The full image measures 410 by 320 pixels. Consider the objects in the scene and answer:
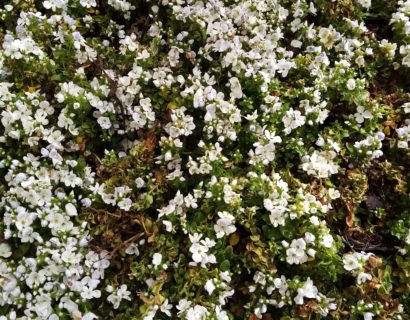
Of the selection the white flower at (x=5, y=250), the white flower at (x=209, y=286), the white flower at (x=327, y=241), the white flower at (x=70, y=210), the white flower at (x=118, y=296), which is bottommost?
the white flower at (x=5, y=250)

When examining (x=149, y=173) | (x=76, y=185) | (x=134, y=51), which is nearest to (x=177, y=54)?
(x=134, y=51)

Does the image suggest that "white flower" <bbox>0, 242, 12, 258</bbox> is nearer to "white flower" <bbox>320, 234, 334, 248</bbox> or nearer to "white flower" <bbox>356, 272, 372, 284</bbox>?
"white flower" <bbox>320, 234, 334, 248</bbox>

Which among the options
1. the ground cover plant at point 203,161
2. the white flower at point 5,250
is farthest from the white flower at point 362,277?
the white flower at point 5,250

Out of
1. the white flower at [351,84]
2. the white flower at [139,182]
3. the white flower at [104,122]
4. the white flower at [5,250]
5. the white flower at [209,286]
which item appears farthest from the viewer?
the white flower at [351,84]

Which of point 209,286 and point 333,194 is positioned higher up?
point 333,194

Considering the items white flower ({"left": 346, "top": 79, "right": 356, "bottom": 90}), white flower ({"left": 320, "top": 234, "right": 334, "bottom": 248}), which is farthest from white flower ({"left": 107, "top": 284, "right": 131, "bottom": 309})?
white flower ({"left": 346, "top": 79, "right": 356, "bottom": 90})

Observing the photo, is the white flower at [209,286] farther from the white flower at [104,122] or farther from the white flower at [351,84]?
the white flower at [351,84]

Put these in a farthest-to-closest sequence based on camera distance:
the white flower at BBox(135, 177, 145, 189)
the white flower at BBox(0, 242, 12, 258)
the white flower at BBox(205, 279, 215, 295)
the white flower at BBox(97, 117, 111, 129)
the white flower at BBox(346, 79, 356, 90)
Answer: the white flower at BBox(346, 79, 356, 90) < the white flower at BBox(97, 117, 111, 129) < the white flower at BBox(135, 177, 145, 189) < the white flower at BBox(0, 242, 12, 258) < the white flower at BBox(205, 279, 215, 295)

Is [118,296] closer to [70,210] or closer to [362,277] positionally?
[70,210]

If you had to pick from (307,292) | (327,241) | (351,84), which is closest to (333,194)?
(327,241)
